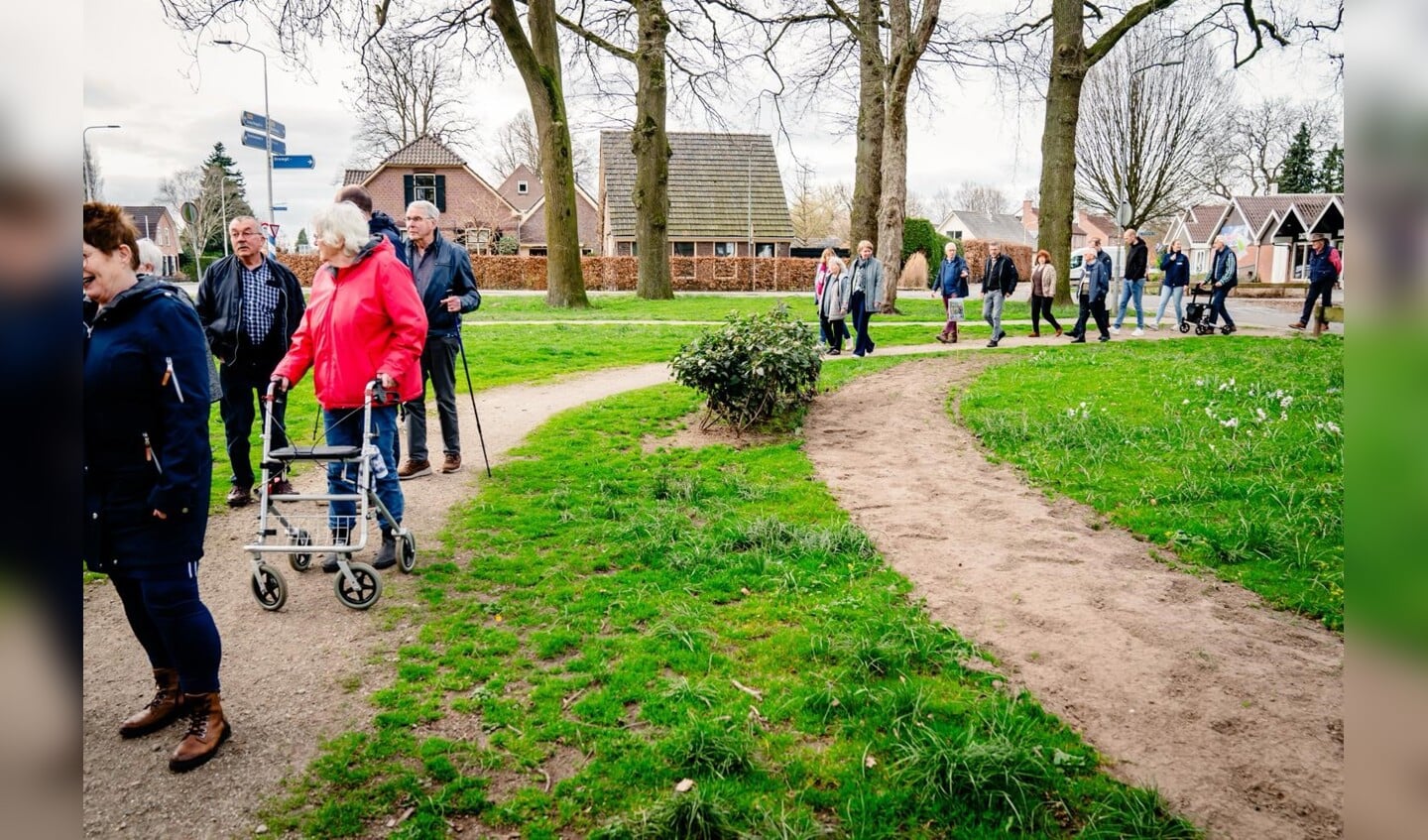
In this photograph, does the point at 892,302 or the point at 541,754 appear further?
the point at 892,302

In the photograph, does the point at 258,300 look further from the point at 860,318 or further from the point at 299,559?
the point at 860,318

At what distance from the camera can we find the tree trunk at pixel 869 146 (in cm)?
2369

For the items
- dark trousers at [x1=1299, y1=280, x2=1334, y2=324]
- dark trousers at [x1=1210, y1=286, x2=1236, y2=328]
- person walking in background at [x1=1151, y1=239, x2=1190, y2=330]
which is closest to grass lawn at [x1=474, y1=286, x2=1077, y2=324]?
person walking in background at [x1=1151, y1=239, x2=1190, y2=330]

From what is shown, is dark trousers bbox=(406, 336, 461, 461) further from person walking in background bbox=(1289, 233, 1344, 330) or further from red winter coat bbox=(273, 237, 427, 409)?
person walking in background bbox=(1289, 233, 1344, 330)

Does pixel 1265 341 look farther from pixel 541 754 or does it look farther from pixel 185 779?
pixel 185 779

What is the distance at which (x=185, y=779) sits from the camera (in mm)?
3582

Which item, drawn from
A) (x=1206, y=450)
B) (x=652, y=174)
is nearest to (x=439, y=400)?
(x=1206, y=450)

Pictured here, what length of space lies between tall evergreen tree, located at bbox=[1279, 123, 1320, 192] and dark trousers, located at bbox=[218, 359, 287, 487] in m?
69.1

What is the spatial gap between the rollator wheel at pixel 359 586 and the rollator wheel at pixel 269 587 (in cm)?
30
